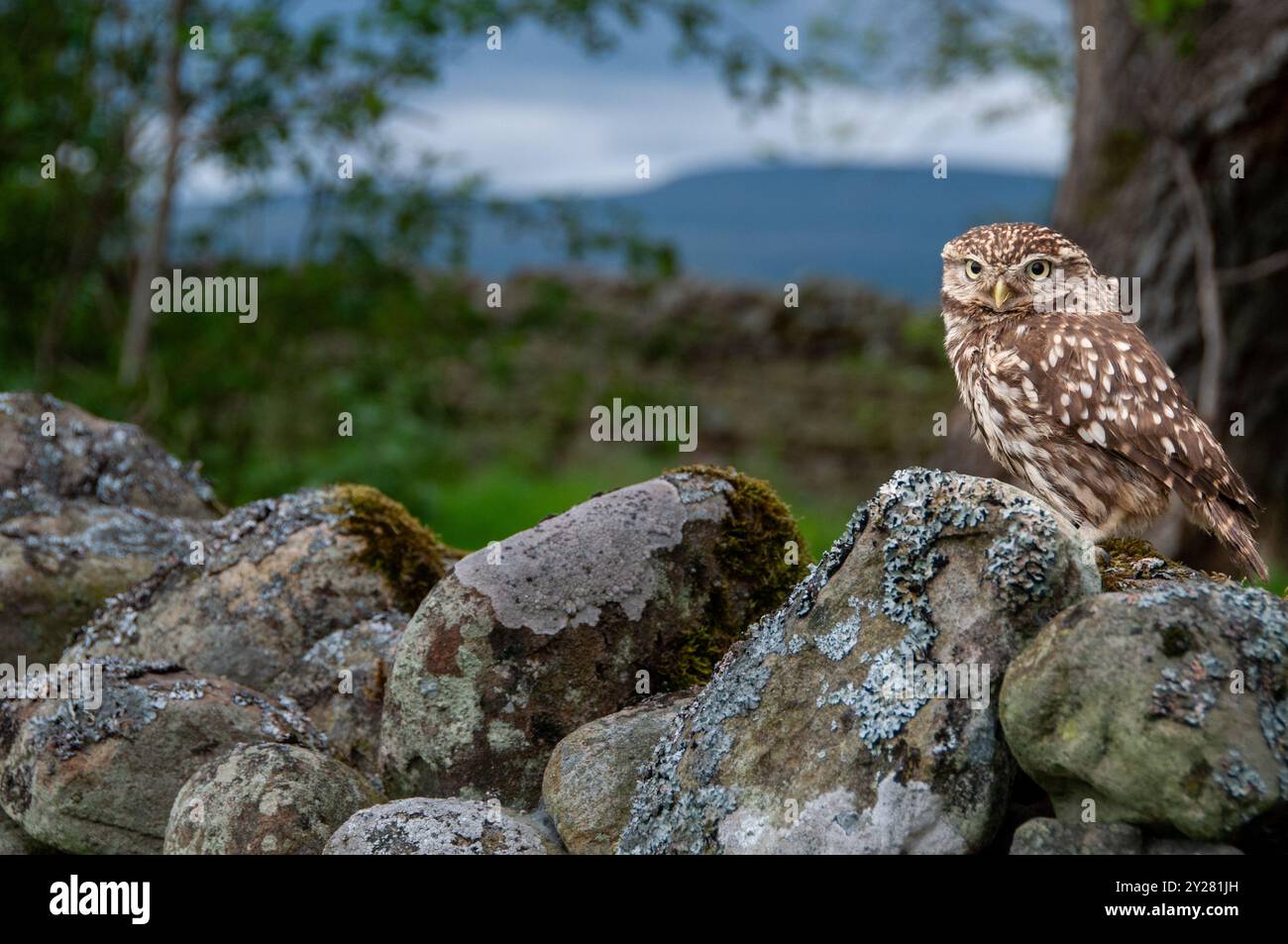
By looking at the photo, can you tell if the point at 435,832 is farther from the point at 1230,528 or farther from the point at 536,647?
the point at 1230,528

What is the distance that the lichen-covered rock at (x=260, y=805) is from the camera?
325 cm

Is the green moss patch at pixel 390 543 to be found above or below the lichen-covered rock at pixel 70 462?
below

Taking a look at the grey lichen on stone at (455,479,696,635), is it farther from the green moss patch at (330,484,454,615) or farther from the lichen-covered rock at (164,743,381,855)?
the green moss patch at (330,484,454,615)

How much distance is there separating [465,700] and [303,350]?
24.2 feet

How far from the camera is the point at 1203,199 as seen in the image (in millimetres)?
8086

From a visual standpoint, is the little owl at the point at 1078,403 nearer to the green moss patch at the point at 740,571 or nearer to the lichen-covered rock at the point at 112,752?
the green moss patch at the point at 740,571

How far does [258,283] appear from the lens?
9.98 meters

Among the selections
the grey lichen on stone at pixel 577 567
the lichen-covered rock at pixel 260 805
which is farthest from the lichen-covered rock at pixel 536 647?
the lichen-covered rock at pixel 260 805

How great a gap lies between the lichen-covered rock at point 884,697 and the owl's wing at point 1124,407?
97 cm

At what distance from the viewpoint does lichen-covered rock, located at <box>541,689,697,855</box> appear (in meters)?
3.21

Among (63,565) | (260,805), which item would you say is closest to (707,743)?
(260,805)

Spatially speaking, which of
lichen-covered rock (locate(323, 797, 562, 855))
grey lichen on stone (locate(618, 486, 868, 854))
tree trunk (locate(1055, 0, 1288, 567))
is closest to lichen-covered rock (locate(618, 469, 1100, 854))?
grey lichen on stone (locate(618, 486, 868, 854))
